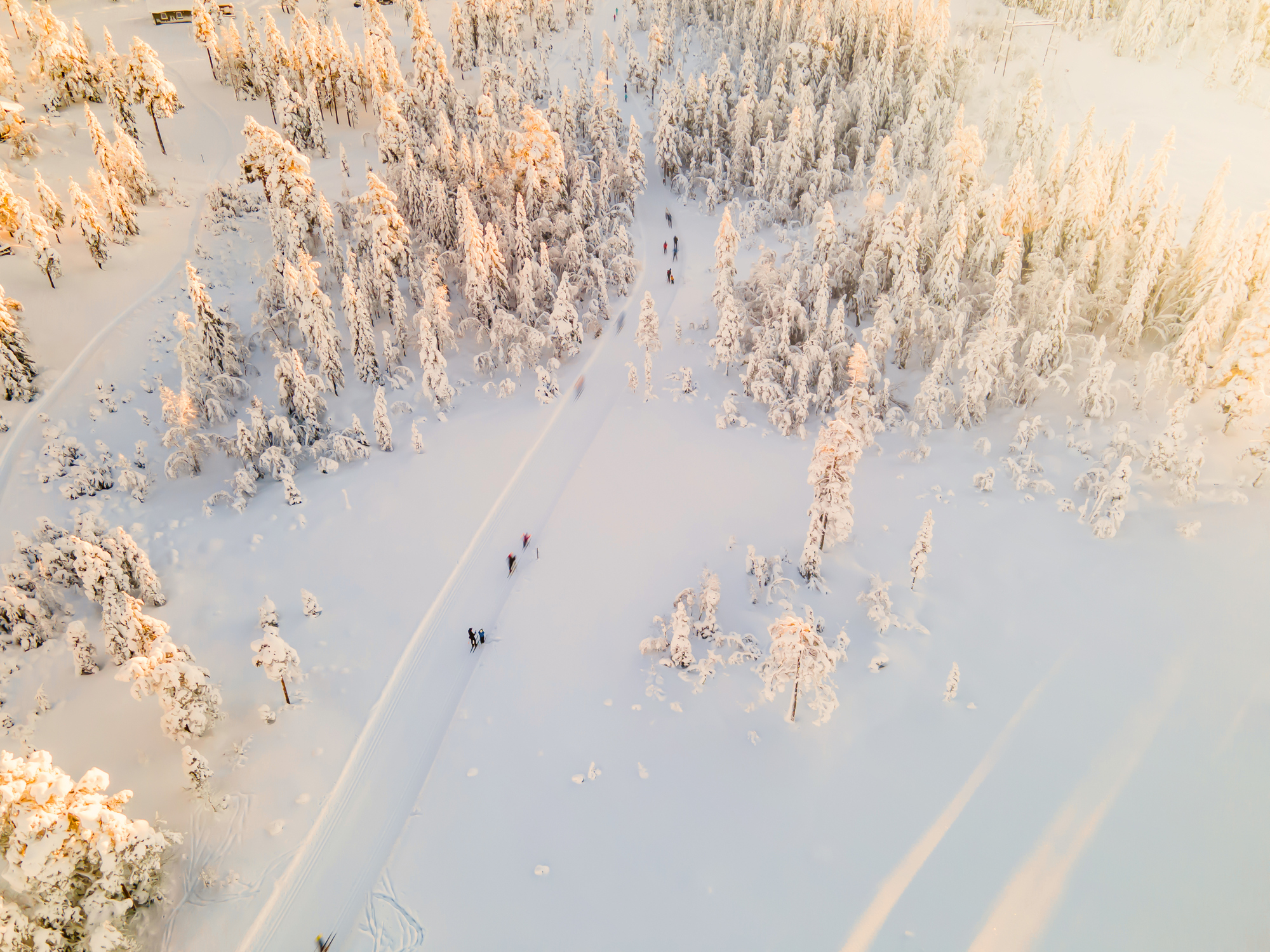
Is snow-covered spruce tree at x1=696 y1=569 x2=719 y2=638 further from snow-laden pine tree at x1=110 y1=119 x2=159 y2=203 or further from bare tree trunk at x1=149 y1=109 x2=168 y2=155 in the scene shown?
bare tree trunk at x1=149 y1=109 x2=168 y2=155

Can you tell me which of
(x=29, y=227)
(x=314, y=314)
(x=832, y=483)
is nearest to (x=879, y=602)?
(x=832, y=483)

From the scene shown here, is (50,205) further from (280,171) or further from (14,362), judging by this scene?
(280,171)

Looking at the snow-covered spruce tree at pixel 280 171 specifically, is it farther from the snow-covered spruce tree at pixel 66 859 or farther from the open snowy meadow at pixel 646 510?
the snow-covered spruce tree at pixel 66 859

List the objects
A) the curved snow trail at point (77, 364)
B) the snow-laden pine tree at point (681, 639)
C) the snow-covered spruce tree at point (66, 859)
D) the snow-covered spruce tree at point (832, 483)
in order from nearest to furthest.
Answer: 1. the snow-covered spruce tree at point (66, 859)
2. the snow-laden pine tree at point (681, 639)
3. the snow-covered spruce tree at point (832, 483)
4. the curved snow trail at point (77, 364)

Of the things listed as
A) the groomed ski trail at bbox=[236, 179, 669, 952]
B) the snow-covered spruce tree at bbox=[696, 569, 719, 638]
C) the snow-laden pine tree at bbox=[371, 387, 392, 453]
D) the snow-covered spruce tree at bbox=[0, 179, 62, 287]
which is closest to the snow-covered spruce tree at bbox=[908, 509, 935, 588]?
the snow-covered spruce tree at bbox=[696, 569, 719, 638]

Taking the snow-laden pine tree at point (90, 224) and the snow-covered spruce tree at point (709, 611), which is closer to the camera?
the snow-covered spruce tree at point (709, 611)

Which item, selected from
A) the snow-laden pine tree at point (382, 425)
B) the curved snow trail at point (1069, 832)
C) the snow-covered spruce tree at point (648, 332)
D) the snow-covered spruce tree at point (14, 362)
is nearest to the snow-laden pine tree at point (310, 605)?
the snow-laden pine tree at point (382, 425)

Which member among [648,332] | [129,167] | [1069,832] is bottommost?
[1069,832]

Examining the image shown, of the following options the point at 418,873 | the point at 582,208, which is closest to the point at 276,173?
the point at 582,208
